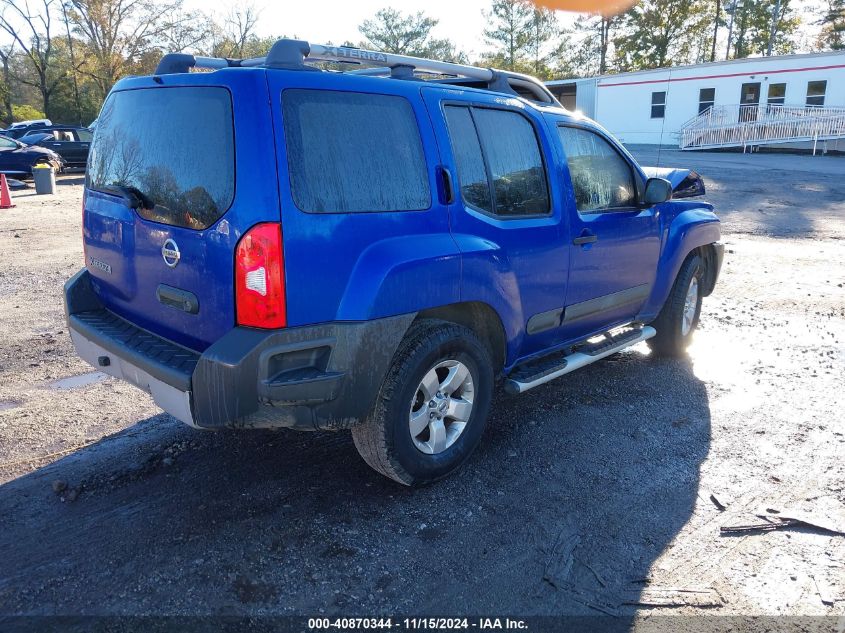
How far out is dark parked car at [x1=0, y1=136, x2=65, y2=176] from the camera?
1858 centimetres

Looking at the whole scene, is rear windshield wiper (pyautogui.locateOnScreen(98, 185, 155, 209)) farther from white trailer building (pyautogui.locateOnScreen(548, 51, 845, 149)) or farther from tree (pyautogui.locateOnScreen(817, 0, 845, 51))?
tree (pyautogui.locateOnScreen(817, 0, 845, 51))

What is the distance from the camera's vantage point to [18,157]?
61.6 ft

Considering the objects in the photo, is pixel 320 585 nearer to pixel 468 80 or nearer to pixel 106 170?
pixel 106 170

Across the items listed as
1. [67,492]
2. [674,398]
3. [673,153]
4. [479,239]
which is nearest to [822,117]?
A: [673,153]

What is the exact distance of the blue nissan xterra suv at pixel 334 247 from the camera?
2.81 metres

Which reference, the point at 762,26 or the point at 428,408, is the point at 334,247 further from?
the point at 762,26

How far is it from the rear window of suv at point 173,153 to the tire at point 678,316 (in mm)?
3863

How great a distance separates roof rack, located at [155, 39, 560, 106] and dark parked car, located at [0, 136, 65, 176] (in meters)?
18.0

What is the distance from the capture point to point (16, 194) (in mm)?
16828

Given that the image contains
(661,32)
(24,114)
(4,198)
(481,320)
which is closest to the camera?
(481,320)

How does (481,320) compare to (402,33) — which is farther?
(402,33)

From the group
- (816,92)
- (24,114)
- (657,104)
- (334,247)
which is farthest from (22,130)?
(816,92)

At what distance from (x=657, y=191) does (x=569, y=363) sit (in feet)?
4.66

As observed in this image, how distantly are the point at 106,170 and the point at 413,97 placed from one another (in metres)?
1.66
